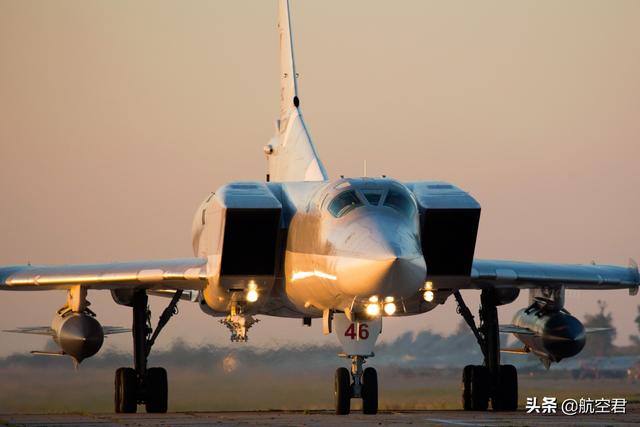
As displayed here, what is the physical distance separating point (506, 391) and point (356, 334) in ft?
12.1

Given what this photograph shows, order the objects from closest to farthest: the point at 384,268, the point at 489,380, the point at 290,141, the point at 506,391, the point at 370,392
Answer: the point at 384,268 → the point at 370,392 → the point at 506,391 → the point at 489,380 → the point at 290,141

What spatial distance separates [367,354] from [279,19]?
500 inches

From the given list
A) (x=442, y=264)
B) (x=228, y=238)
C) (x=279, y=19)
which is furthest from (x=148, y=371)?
(x=279, y=19)

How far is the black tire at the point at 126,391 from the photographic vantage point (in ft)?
90.1

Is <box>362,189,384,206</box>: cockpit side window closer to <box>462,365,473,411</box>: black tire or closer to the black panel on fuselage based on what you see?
the black panel on fuselage

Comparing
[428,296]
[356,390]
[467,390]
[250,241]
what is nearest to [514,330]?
[467,390]

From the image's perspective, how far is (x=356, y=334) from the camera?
25844 mm

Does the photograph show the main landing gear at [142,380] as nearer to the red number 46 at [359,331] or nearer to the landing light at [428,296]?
the red number 46 at [359,331]

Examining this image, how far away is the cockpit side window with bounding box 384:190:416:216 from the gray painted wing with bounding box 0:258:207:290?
3731mm

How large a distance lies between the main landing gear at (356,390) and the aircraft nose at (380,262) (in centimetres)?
237

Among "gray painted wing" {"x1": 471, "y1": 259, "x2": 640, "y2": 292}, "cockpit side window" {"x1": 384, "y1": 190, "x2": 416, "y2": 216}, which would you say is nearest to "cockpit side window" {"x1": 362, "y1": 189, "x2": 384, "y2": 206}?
"cockpit side window" {"x1": 384, "y1": 190, "x2": 416, "y2": 216}

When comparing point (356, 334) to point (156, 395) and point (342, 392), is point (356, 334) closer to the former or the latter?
point (342, 392)

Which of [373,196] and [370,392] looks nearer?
[373,196]

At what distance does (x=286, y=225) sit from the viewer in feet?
82.5
